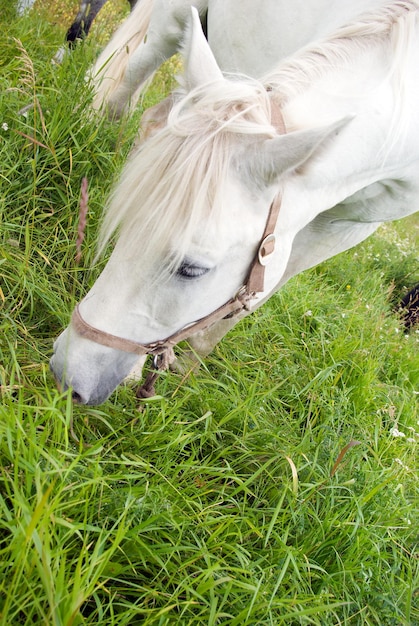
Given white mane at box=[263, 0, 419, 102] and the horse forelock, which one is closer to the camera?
the horse forelock

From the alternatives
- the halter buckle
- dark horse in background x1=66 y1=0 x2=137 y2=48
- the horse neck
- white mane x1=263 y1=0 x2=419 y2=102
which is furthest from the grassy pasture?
white mane x1=263 y1=0 x2=419 y2=102

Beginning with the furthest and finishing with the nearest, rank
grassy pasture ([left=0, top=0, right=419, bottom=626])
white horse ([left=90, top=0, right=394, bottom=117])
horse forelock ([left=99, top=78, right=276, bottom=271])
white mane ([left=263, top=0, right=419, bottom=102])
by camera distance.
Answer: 1. white horse ([left=90, top=0, right=394, bottom=117])
2. white mane ([left=263, top=0, right=419, bottom=102])
3. horse forelock ([left=99, top=78, right=276, bottom=271])
4. grassy pasture ([left=0, top=0, right=419, bottom=626])

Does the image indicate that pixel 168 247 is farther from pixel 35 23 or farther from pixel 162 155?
pixel 35 23

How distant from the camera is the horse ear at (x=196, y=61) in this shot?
1.52 m

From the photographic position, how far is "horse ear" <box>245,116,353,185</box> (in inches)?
51.3

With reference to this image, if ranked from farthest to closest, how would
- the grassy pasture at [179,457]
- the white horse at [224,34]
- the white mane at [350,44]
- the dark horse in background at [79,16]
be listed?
the dark horse in background at [79,16] < the white horse at [224,34] < the white mane at [350,44] < the grassy pasture at [179,457]

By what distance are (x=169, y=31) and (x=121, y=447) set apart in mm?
2514

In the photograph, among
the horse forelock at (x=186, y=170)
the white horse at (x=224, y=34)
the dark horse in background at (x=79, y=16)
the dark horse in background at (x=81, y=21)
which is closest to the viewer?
the horse forelock at (x=186, y=170)

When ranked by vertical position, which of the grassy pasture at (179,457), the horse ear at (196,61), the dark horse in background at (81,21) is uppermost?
the dark horse in background at (81,21)

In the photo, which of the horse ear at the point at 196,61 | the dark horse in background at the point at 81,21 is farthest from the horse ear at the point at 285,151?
the dark horse in background at the point at 81,21

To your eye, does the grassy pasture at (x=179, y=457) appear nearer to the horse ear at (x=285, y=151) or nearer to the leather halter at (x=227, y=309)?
the leather halter at (x=227, y=309)

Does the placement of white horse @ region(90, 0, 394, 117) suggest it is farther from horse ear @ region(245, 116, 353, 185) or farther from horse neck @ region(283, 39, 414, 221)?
horse ear @ region(245, 116, 353, 185)

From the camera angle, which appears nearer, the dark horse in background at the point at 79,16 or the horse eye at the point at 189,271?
the horse eye at the point at 189,271

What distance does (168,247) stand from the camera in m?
1.41
